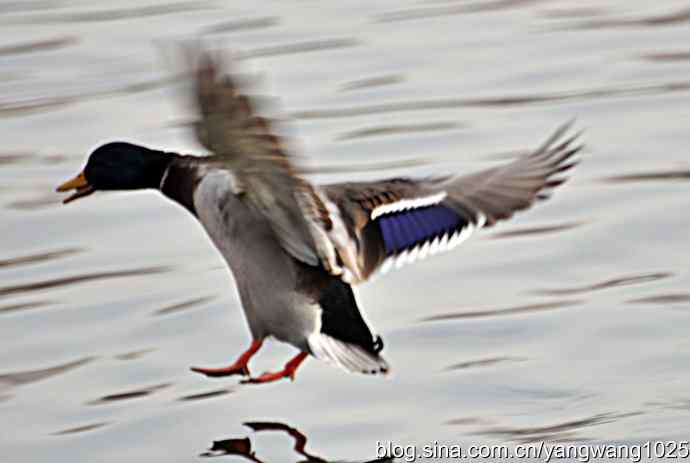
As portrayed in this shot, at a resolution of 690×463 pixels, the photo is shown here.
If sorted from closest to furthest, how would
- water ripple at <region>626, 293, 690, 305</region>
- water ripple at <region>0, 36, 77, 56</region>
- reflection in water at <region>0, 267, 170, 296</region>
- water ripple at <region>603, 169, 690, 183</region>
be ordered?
water ripple at <region>626, 293, 690, 305</region>, reflection in water at <region>0, 267, 170, 296</region>, water ripple at <region>603, 169, 690, 183</region>, water ripple at <region>0, 36, 77, 56</region>

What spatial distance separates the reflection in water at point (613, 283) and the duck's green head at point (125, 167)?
6.59 feet

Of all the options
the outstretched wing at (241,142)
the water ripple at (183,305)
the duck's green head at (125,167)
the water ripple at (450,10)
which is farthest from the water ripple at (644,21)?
the outstretched wing at (241,142)

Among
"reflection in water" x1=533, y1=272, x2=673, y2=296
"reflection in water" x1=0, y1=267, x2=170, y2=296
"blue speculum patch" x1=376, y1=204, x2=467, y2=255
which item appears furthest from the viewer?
"reflection in water" x1=0, y1=267, x2=170, y2=296

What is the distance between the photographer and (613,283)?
7.57 m

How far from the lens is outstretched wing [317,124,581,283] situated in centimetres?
581

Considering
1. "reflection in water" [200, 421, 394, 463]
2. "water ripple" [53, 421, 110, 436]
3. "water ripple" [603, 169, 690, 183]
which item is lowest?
"water ripple" [53, 421, 110, 436]

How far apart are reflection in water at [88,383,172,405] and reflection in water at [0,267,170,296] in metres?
1.40

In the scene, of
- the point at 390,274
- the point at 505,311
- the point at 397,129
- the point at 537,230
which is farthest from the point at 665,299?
the point at 397,129

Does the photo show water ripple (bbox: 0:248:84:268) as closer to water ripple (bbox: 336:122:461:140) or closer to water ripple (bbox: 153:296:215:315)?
water ripple (bbox: 153:296:215:315)

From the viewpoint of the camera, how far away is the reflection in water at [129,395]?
6594 millimetres

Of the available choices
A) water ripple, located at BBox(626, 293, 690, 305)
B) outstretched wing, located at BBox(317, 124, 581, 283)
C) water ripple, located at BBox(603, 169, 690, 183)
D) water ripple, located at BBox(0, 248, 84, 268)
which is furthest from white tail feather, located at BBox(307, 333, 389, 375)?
water ripple, located at BBox(603, 169, 690, 183)

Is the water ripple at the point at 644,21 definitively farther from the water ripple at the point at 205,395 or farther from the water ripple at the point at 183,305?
the water ripple at the point at 205,395

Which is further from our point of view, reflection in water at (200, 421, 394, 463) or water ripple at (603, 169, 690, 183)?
water ripple at (603, 169, 690, 183)

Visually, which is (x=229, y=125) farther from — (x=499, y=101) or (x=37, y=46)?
(x=37, y=46)
